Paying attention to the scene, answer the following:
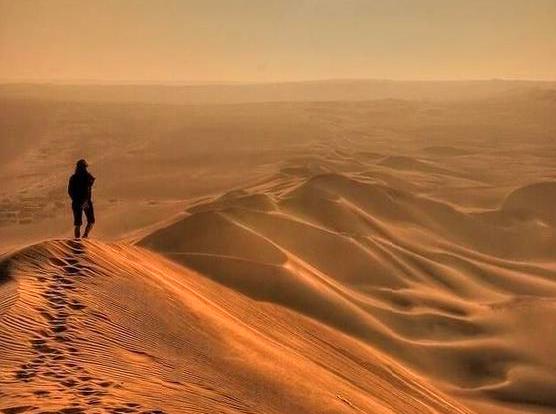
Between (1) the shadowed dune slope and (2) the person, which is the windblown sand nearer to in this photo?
(1) the shadowed dune slope

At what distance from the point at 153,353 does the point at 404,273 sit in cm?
1068

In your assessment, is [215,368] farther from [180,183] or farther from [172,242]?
[180,183]

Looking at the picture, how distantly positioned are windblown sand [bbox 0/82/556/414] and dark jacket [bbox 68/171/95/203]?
3.48 feet

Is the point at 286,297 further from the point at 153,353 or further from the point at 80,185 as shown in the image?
the point at 153,353

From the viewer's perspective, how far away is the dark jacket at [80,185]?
1003 cm

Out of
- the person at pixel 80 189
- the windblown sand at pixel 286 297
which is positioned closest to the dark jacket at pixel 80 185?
the person at pixel 80 189

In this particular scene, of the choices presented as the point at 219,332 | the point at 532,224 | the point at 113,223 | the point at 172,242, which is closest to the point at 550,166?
the point at 532,224

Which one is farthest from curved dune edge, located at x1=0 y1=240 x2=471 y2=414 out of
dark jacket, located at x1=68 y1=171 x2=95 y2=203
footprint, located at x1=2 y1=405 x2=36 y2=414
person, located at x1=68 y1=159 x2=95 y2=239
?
dark jacket, located at x1=68 y1=171 x2=95 y2=203

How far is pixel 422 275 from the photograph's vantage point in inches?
646

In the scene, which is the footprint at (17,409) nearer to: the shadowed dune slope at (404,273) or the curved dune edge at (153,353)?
the curved dune edge at (153,353)

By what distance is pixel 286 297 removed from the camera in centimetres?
1200

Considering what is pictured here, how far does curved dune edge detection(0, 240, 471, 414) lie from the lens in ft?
17.2

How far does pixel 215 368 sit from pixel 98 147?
161ft

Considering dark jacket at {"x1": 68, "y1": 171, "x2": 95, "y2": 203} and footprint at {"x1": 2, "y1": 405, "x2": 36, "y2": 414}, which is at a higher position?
dark jacket at {"x1": 68, "y1": 171, "x2": 95, "y2": 203}
